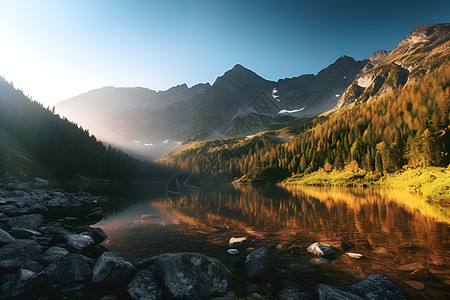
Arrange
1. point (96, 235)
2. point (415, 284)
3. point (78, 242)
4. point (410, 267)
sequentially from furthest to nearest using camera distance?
1. point (96, 235)
2. point (78, 242)
3. point (410, 267)
4. point (415, 284)

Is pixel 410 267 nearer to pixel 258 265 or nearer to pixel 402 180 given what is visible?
pixel 258 265

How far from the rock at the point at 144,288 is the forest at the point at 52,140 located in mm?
115089

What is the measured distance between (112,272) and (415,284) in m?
14.2

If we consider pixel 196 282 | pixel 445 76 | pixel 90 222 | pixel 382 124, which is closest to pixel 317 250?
pixel 196 282

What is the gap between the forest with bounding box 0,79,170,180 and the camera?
346ft

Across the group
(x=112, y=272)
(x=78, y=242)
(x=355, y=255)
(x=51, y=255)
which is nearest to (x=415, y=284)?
(x=355, y=255)

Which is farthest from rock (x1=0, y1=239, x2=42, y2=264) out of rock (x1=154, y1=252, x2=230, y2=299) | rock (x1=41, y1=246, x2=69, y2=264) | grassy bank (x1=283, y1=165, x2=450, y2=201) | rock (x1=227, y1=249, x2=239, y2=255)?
grassy bank (x1=283, y1=165, x2=450, y2=201)

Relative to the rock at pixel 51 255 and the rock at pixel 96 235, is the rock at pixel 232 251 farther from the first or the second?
the rock at pixel 96 235

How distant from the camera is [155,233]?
20.4m

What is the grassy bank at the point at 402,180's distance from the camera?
33.1 meters

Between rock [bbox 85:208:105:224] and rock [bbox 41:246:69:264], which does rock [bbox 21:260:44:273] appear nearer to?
rock [bbox 41:246:69:264]

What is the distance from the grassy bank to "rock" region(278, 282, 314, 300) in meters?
37.2

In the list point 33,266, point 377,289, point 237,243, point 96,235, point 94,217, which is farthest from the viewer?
point 94,217

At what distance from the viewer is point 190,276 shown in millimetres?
8914
